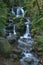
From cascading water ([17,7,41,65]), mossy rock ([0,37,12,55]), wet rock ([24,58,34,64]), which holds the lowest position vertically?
cascading water ([17,7,41,65])

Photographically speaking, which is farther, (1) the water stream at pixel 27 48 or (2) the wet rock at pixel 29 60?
(1) the water stream at pixel 27 48

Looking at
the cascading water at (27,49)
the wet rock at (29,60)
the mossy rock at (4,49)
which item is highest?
the mossy rock at (4,49)

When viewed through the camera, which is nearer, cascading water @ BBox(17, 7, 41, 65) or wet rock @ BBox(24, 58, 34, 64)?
wet rock @ BBox(24, 58, 34, 64)

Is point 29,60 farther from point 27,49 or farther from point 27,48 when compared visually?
point 27,48

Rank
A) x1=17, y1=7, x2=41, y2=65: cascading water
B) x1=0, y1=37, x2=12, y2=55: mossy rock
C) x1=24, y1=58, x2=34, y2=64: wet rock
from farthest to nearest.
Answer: x1=0, y1=37, x2=12, y2=55: mossy rock < x1=17, y1=7, x2=41, y2=65: cascading water < x1=24, y1=58, x2=34, y2=64: wet rock

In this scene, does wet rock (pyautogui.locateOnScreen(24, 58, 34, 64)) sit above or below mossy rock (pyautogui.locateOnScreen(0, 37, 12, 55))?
below

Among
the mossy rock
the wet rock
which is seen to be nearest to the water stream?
the wet rock

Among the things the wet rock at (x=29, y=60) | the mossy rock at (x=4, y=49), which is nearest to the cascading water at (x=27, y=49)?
the wet rock at (x=29, y=60)

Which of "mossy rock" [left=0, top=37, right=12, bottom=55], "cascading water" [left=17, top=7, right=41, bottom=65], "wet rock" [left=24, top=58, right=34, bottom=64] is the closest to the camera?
"wet rock" [left=24, top=58, right=34, bottom=64]

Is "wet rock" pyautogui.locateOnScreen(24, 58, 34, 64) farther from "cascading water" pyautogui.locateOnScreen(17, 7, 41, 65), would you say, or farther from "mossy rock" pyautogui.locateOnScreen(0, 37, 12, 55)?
"mossy rock" pyautogui.locateOnScreen(0, 37, 12, 55)

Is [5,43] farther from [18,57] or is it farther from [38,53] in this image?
[38,53]

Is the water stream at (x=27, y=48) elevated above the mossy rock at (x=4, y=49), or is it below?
below

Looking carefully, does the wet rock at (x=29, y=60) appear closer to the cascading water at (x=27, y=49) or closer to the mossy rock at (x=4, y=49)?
the cascading water at (x=27, y=49)

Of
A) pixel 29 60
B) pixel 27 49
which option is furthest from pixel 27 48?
pixel 29 60
